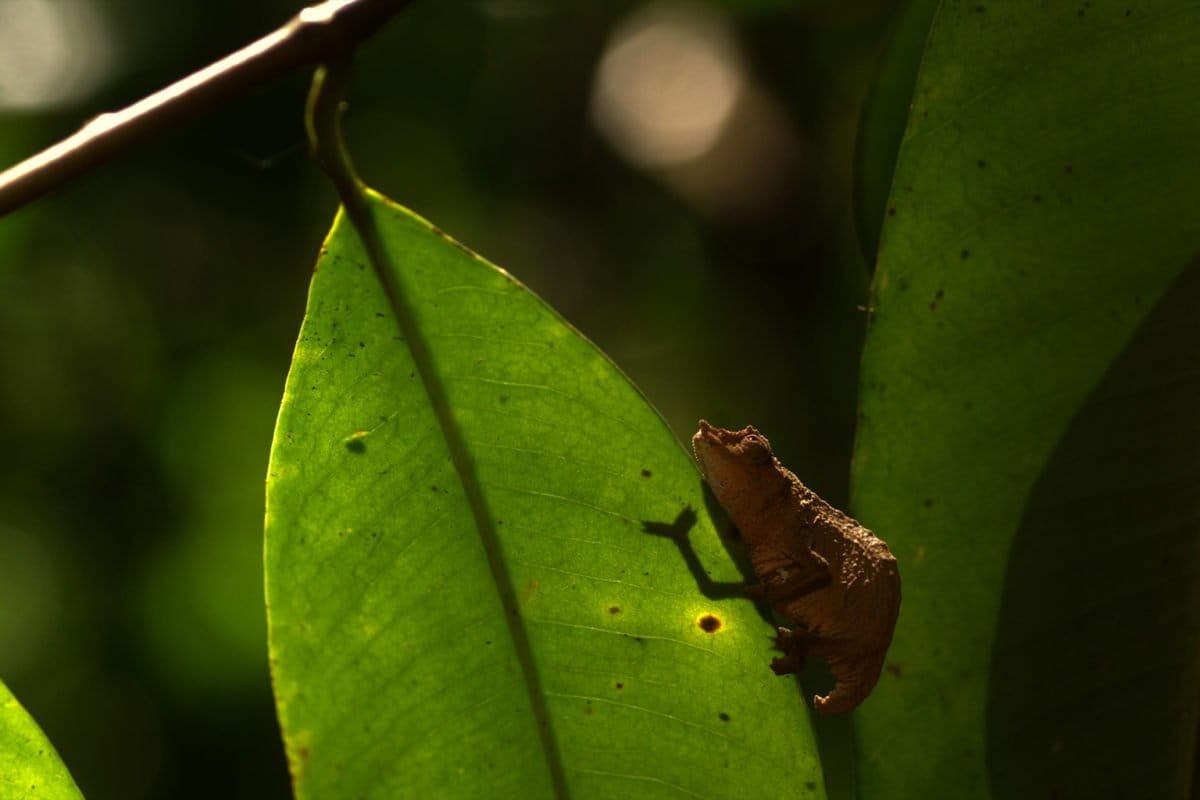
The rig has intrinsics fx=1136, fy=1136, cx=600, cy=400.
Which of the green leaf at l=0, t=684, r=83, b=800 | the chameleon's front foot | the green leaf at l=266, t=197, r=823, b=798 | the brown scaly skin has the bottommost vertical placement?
the green leaf at l=0, t=684, r=83, b=800

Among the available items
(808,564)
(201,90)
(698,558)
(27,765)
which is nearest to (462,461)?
(698,558)

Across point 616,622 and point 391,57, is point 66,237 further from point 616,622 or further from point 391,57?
point 616,622

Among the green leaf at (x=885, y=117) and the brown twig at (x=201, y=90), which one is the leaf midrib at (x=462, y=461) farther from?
the green leaf at (x=885, y=117)

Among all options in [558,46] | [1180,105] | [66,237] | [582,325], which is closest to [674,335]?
[582,325]

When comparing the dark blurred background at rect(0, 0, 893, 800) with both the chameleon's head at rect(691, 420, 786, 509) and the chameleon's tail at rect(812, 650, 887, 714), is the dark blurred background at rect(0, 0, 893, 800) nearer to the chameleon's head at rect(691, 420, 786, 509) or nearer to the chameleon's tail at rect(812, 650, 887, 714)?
the chameleon's head at rect(691, 420, 786, 509)

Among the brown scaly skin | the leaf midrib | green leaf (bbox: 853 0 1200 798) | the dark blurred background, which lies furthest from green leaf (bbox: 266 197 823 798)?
the dark blurred background

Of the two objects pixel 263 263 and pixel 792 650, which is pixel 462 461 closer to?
pixel 792 650

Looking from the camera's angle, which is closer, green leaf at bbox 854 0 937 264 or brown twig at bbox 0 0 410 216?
brown twig at bbox 0 0 410 216
